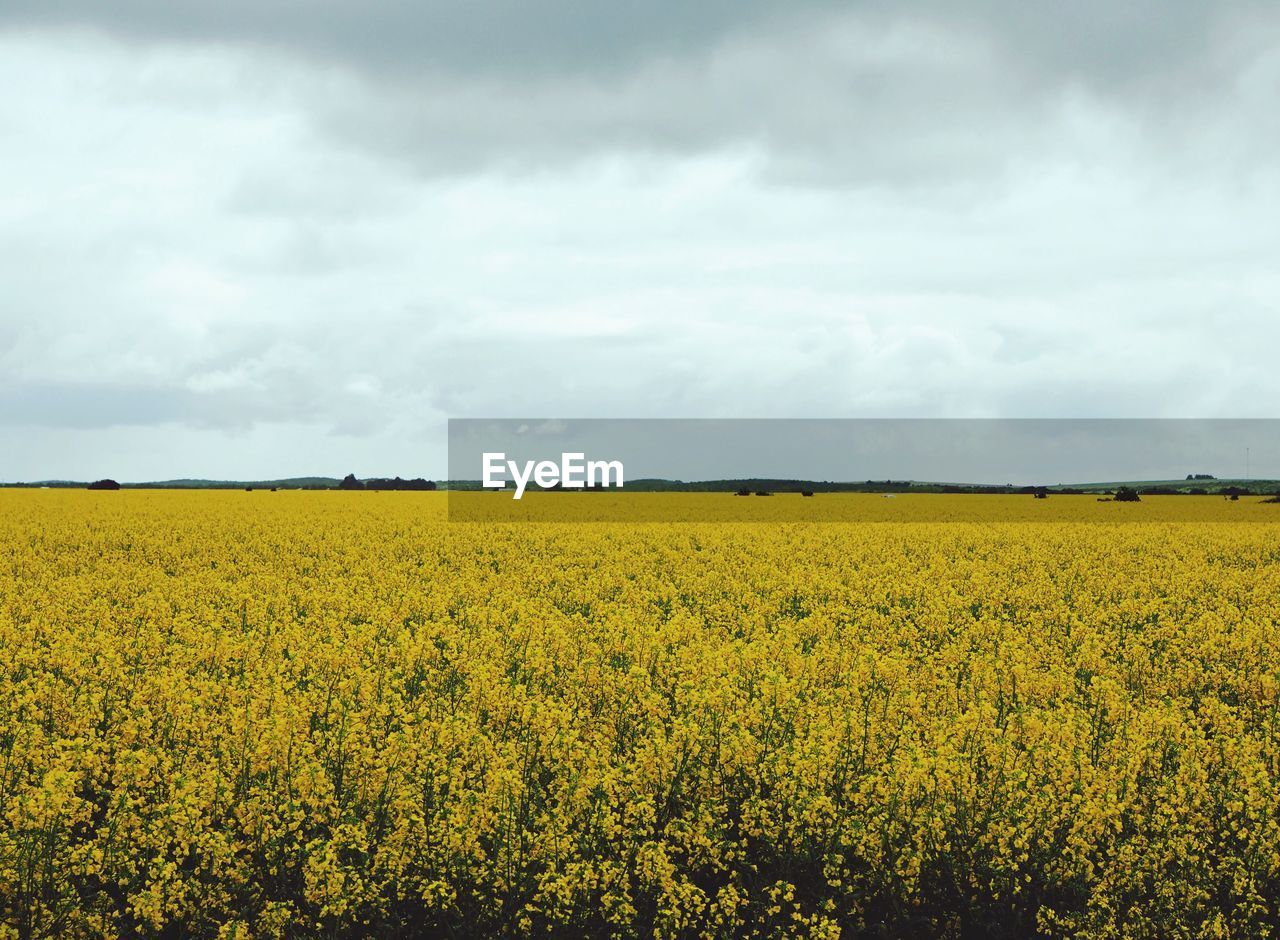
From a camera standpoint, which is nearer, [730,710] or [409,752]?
[409,752]

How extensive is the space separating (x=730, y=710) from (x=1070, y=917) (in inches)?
120

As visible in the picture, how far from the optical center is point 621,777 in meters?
6.24

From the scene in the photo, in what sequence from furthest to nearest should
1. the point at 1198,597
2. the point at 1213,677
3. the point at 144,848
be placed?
1. the point at 1198,597
2. the point at 1213,677
3. the point at 144,848

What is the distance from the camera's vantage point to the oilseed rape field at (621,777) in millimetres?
5266

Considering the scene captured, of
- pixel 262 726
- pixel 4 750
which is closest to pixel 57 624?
pixel 4 750

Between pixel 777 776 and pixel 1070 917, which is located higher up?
pixel 777 776

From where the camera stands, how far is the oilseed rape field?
207 inches

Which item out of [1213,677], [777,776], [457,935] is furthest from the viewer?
[1213,677]

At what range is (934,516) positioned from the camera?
40.3 m

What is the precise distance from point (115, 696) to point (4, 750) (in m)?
1.32

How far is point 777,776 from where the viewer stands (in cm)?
636

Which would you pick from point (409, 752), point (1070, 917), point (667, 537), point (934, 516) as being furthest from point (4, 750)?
point (934, 516)

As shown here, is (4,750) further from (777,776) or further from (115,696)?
(777,776)

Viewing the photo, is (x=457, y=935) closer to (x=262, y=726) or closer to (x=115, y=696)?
(x=262, y=726)
